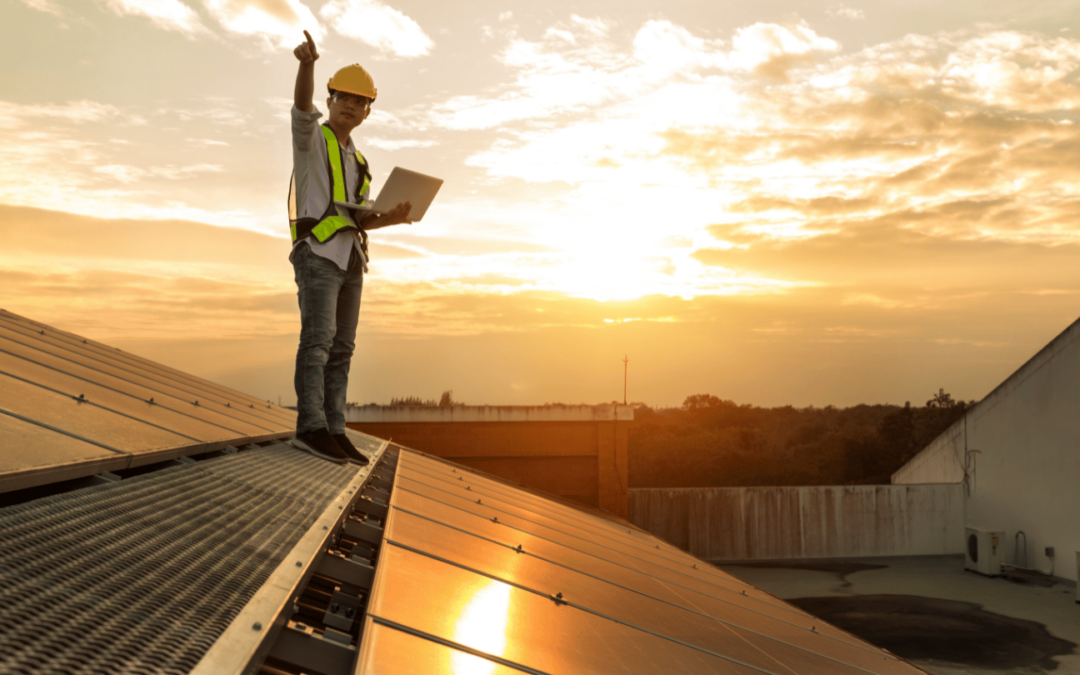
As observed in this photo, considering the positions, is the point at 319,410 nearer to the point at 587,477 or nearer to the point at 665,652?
the point at 665,652

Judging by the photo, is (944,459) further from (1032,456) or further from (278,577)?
(278,577)

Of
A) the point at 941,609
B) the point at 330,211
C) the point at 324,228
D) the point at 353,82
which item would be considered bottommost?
the point at 941,609

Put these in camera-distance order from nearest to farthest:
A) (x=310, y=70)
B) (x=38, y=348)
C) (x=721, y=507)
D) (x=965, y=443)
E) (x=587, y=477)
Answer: (x=310, y=70) → (x=38, y=348) → (x=587, y=477) → (x=721, y=507) → (x=965, y=443)

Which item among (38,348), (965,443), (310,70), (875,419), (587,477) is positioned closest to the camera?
(310,70)

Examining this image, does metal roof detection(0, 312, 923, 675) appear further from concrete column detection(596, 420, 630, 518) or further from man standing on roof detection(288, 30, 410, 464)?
concrete column detection(596, 420, 630, 518)

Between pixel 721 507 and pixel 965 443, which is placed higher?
pixel 965 443

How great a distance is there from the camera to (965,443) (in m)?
24.8

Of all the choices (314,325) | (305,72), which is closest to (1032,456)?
(314,325)

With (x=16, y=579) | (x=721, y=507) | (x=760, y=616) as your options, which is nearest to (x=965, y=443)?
(x=721, y=507)

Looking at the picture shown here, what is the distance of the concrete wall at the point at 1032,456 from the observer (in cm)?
2056

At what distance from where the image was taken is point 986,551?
21422 mm

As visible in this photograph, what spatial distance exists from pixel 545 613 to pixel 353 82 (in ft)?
11.7

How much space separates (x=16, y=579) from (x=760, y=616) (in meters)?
3.79

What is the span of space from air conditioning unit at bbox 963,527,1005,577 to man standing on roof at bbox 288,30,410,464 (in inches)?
887
